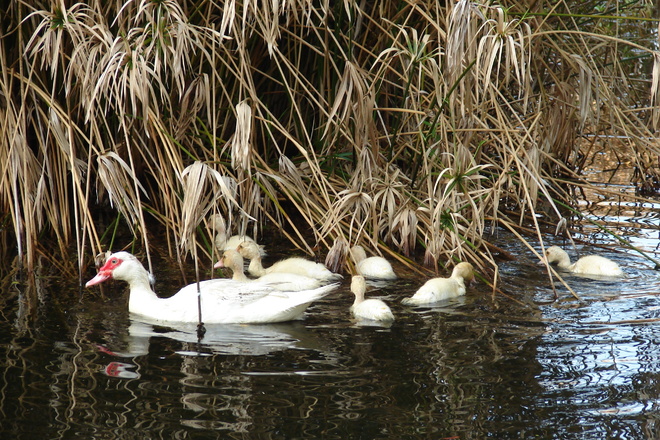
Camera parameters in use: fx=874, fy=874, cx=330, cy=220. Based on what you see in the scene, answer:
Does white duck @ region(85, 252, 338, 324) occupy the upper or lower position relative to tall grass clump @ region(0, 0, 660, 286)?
lower

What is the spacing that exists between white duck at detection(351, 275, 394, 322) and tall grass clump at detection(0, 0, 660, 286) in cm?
69

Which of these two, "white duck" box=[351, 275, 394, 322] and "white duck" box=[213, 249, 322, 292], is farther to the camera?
"white duck" box=[213, 249, 322, 292]

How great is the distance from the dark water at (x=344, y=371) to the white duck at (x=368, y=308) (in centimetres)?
9

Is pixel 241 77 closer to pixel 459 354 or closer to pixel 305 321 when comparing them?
pixel 305 321

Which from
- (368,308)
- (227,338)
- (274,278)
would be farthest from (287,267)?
(227,338)

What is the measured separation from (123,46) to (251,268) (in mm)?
1879

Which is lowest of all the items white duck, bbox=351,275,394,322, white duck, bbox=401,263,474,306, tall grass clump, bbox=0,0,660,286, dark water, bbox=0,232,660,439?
dark water, bbox=0,232,660,439

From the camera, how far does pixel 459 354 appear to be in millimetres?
4652

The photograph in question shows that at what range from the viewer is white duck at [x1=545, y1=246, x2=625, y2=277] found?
20.1ft

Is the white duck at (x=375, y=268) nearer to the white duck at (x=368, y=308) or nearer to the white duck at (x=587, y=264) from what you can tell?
the white duck at (x=368, y=308)

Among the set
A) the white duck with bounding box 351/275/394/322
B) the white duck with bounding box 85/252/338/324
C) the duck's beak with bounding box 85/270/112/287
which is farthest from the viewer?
the duck's beak with bounding box 85/270/112/287

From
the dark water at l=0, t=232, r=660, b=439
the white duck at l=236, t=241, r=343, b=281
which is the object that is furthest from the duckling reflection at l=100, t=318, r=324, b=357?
the white duck at l=236, t=241, r=343, b=281

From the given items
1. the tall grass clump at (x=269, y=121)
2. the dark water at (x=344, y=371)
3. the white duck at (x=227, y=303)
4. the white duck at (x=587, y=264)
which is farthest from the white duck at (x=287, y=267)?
the white duck at (x=587, y=264)

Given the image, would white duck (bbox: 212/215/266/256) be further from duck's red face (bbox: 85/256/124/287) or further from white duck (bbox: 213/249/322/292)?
duck's red face (bbox: 85/256/124/287)
